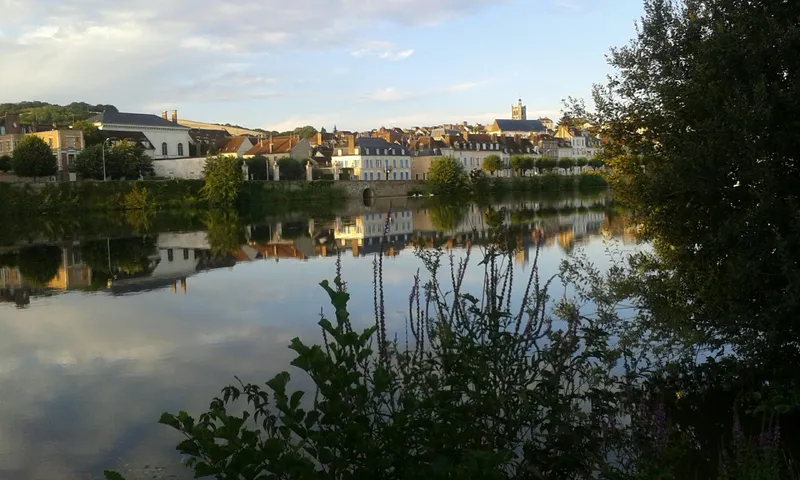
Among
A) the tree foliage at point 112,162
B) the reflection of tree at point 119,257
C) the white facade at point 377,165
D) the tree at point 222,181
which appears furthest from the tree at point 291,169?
the reflection of tree at point 119,257

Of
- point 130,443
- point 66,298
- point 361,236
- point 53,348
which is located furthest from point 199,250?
point 130,443

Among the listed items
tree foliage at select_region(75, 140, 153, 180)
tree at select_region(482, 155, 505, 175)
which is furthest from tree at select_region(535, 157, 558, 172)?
tree foliage at select_region(75, 140, 153, 180)

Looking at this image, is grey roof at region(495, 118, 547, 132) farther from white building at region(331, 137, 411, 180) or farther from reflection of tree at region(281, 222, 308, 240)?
reflection of tree at region(281, 222, 308, 240)

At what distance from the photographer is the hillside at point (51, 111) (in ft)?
393

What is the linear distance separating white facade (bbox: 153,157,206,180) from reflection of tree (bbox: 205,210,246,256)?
62.7 ft

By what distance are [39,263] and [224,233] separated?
11.6 m

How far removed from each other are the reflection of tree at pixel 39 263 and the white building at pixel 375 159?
5434cm

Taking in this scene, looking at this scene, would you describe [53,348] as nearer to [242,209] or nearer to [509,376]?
[509,376]

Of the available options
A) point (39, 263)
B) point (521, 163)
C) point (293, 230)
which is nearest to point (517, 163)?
point (521, 163)

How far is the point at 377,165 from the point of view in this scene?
280ft

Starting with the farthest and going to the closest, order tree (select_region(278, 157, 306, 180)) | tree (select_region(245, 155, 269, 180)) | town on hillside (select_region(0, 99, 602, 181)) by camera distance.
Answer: tree (select_region(278, 157, 306, 180)) → tree (select_region(245, 155, 269, 180)) → town on hillside (select_region(0, 99, 602, 181))

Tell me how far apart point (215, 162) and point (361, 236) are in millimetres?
33645

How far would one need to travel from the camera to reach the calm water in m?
7.64

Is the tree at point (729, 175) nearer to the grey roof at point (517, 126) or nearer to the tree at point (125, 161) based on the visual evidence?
the tree at point (125, 161)
